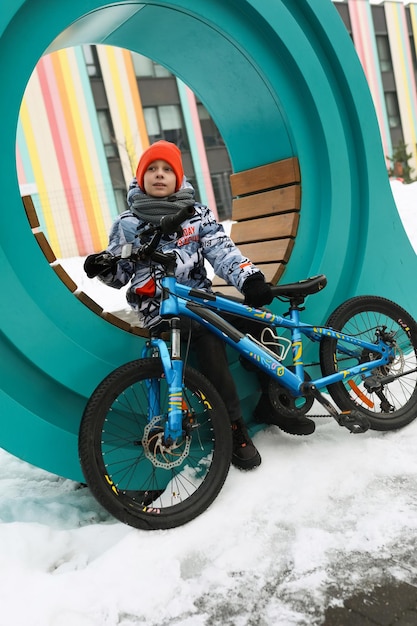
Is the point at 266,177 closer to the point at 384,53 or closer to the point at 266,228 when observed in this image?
the point at 266,228

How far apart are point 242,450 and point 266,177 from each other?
206 cm

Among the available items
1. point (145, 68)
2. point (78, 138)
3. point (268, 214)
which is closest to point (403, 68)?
point (145, 68)

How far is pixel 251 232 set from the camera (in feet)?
13.8

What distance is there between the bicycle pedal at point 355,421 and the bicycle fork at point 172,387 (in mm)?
948

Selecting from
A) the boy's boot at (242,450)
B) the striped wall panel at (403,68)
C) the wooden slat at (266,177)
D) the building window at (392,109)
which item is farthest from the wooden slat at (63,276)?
the building window at (392,109)

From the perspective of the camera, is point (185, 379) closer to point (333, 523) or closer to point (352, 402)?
point (333, 523)

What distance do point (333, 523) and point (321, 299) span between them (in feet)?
5.65

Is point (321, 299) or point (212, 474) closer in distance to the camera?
point (212, 474)

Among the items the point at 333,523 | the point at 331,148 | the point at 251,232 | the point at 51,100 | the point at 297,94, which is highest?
the point at 51,100

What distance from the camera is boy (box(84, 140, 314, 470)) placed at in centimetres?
289

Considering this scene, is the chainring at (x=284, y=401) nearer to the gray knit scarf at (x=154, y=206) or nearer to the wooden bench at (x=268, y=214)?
the wooden bench at (x=268, y=214)

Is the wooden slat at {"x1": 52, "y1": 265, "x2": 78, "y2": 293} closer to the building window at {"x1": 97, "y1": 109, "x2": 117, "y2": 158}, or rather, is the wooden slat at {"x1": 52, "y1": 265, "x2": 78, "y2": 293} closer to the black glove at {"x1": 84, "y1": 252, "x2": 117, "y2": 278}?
the black glove at {"x1": 84, "y1": 252, "x2": 117, "y2": 278}

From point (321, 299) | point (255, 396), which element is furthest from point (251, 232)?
point (255, 396)

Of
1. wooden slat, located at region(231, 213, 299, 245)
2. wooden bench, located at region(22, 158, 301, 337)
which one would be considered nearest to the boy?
wooden bench, located at region(22, 158, 301, 337)
